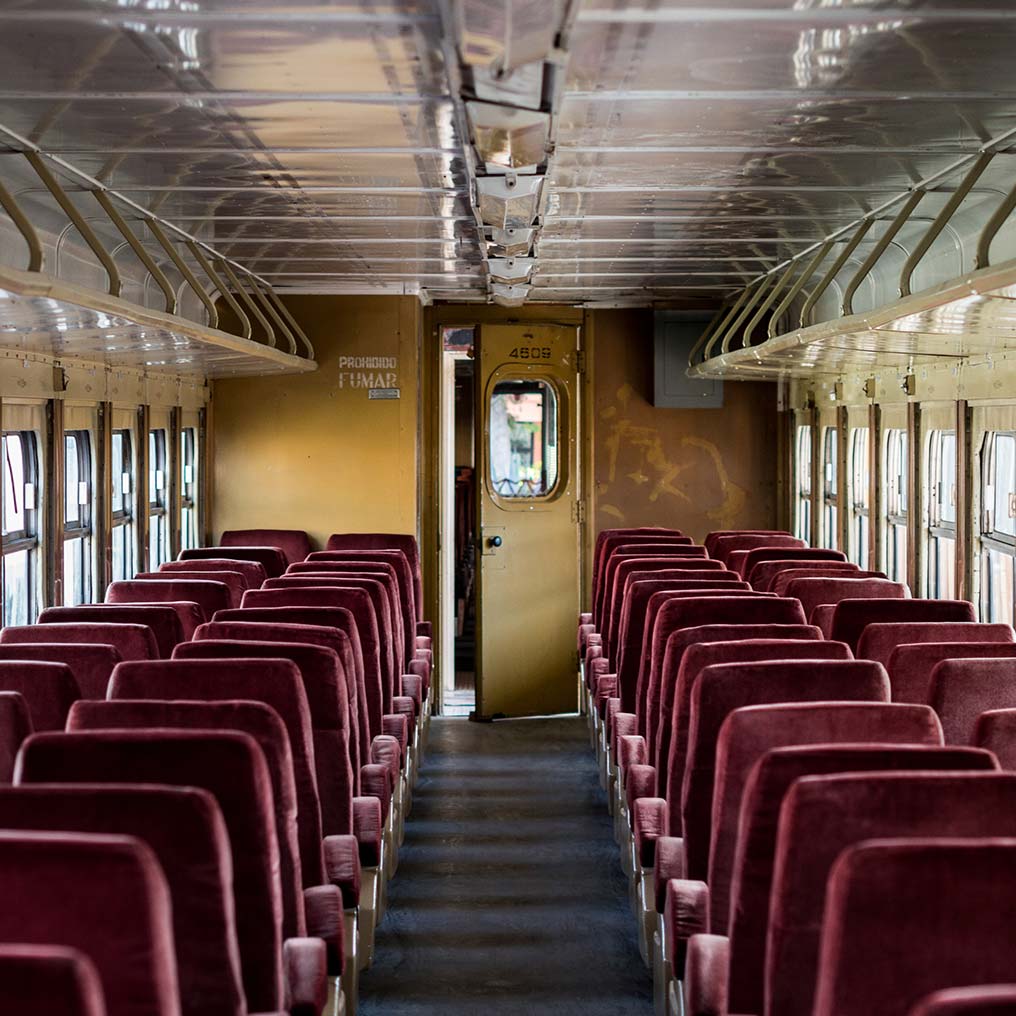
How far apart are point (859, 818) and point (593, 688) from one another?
4808 millimetres

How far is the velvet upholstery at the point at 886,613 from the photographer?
4.75 meters

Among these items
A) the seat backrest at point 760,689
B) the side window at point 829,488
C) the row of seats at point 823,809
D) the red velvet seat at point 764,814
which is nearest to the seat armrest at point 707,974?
the row of seats at point 823,809

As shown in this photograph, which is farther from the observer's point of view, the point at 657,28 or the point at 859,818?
the point at 657,28

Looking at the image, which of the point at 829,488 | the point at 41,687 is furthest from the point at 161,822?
the point at 829,488

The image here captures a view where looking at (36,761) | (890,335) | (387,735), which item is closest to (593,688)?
(387,735)

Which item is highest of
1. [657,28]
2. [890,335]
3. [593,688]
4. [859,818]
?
[657,28]

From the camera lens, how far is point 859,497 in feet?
27.0

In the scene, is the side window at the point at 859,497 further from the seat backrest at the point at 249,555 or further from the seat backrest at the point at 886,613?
the seat backrest at the point at 249,555

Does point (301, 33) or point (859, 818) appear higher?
point (301, 33)

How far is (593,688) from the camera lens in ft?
22.9

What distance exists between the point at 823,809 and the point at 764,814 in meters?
0.27

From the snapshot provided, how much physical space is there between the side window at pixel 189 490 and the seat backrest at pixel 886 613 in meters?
5.36

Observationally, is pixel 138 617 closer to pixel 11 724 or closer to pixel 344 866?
pixel 344 866

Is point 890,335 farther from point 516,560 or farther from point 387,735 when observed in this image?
point 516,560
